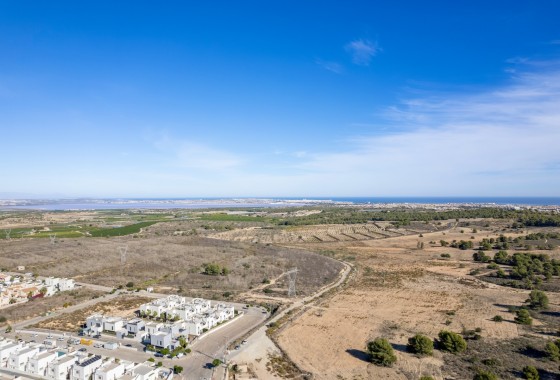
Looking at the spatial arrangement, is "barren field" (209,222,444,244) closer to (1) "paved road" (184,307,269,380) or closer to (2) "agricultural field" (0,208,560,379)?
(2) "agricultural field" (0,208,560,379)

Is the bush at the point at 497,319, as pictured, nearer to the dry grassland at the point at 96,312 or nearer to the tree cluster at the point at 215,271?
the dry grassland at the point at 96,312

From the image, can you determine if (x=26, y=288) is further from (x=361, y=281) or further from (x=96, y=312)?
(x=361, y=281)

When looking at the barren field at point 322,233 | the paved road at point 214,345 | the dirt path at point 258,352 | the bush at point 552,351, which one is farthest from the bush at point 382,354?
the barren field at point 322,233

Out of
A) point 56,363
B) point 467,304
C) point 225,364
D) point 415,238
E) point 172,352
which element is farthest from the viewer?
point 415,238

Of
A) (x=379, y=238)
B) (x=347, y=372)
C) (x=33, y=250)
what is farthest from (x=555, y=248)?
(x=33, y=250)

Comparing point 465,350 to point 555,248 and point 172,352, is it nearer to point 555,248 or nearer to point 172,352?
point 172,352

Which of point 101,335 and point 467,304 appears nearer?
point 101,335

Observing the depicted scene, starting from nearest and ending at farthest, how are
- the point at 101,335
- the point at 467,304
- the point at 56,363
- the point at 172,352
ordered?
the point at 56,363, the point at 172,352, the point at 101,335, the point at 467,304

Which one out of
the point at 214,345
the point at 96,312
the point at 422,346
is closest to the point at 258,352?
the point at 214,345
